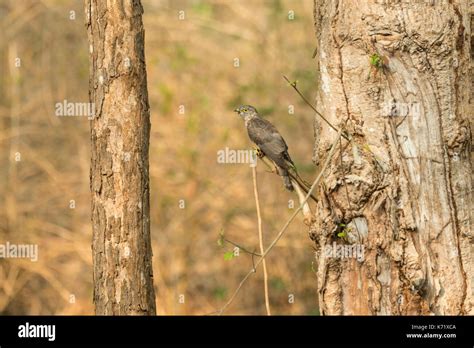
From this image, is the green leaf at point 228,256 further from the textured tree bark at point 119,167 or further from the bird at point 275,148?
the bird at point 275,148

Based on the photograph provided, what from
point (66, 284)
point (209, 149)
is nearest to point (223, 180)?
point (209, 149)

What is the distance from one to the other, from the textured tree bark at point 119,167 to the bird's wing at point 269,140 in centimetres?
142

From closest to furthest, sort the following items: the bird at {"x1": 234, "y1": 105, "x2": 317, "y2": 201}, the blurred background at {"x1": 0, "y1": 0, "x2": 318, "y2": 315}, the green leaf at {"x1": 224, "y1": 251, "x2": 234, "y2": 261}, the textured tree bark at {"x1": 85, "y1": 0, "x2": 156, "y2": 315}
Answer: the green leaf at {"x1": 224, "y1": 251, "x2": 234, "y2": 261}, the textured tree bark at {"x1": 85, "y1": 0, "x2": 156, "y2": 315}, the bird at {"x1": 234, "y1": 105, "x2": 317, "y2": 201}, the blurred background at {"x1": 0, "y1": 0, "x2": 318, "y2": 315}

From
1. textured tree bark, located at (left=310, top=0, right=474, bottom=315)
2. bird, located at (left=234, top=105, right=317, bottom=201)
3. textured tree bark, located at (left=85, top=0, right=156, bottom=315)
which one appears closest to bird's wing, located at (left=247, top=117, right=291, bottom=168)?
bird, located at (left=234, top=105, right=317, bottom=201)

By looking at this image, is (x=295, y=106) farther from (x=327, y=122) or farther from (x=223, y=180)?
(x=327, y=122)

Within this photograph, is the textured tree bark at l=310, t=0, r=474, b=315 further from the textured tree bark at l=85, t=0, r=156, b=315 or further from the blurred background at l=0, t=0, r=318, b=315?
the blurred background at l=0, t=0, r=318, b=315

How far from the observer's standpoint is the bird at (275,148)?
5910 millimetres

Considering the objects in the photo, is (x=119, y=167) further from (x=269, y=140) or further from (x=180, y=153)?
(x=180, y=153)

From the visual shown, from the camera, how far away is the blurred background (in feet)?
33.1

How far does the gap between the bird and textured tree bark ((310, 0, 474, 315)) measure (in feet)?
3.45

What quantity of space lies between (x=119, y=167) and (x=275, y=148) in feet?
5.66

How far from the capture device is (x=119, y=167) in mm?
4984

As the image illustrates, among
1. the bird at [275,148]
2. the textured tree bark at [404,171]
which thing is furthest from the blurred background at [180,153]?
the textured tree bark at [404,171]
